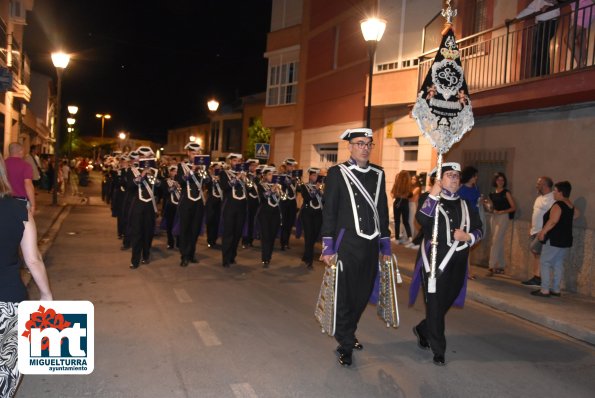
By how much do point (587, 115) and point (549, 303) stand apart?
4.02 meters

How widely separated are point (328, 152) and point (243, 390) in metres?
19.6

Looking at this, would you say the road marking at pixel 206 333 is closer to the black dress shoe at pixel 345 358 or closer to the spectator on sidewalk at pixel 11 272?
the black dress shoe at pixel 345 358

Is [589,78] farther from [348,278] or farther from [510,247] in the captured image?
[348,278]

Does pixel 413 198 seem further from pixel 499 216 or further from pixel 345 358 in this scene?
pixel 345 358

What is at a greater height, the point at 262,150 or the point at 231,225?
the point at 262,150

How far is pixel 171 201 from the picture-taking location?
1379cm

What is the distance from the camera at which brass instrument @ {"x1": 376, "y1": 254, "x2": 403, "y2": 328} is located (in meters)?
5.84

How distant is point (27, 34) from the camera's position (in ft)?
102

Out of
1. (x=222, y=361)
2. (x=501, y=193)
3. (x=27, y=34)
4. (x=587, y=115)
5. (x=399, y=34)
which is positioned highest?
(x=27, y=34)

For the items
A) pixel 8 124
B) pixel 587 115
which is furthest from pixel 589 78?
pixel 8 124

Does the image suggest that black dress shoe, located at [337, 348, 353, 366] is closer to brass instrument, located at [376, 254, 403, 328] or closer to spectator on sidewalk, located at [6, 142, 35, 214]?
brass instrument, located at [376, 254, 403, 328]

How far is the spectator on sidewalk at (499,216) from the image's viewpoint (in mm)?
11742

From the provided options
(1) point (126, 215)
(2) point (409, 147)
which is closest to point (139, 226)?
(1) point (126, 215)

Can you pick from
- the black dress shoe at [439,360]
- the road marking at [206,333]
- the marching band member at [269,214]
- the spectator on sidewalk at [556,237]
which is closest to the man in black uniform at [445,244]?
the black dress shoe at [439,360]
